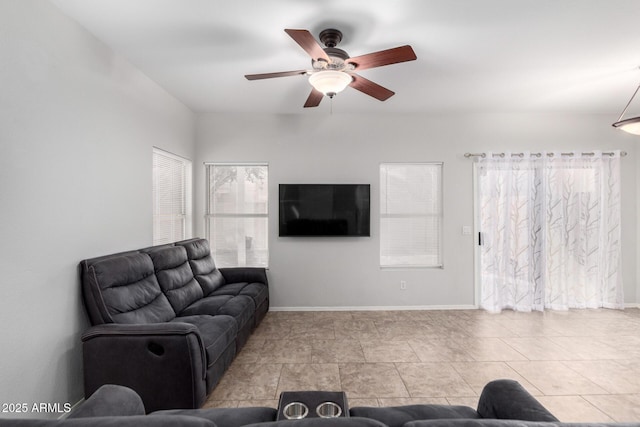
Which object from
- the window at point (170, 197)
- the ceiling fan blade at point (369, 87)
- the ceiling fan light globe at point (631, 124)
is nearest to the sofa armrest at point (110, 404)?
the ceiling fan blade at point (369, 87)

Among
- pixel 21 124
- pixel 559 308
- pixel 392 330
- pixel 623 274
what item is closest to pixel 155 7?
pixel 21 124

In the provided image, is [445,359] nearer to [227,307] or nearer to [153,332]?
[227,307]

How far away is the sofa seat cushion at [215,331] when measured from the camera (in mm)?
2270

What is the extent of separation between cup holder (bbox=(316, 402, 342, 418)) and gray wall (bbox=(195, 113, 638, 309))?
328cm

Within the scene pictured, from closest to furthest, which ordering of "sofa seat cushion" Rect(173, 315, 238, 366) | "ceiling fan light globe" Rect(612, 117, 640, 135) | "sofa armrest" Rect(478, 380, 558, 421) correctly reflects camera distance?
"sofa armrest" Rect(478, 380, 558, 421) → "sofa seat cushion" Rect(173, 315, 238, 366) → "ceiling fan light globe" Rect(612, 117, 640, 135)

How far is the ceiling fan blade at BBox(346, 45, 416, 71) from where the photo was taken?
6.63 feet

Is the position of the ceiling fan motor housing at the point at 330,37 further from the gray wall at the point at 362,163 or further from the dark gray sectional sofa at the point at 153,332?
the dark gray sectional sofa at the point at 153,332

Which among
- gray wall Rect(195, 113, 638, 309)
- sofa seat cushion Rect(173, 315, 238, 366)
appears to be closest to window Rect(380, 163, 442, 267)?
gray wall Rect(195, 113, 638, 309)

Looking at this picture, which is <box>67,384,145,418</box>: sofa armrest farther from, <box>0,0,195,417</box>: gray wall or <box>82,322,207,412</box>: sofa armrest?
<box>0,0,195,417</box>: gray wall

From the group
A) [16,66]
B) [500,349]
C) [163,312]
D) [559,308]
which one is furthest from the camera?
[559,308]

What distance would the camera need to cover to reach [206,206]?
179 inches

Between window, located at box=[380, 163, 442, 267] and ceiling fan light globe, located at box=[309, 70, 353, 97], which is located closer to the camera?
ceiling fan light globe, located at box=[309, 70, 353, 97]

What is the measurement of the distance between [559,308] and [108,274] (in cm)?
546

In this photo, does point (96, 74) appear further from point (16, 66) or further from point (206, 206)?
point (206, 206)
